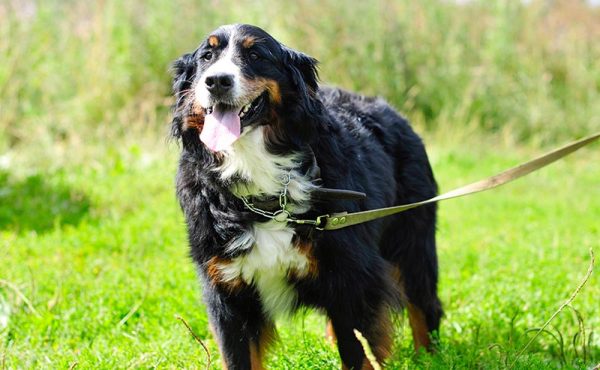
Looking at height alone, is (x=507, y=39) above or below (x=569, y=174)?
above

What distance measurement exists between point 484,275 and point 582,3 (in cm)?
Result: 1211

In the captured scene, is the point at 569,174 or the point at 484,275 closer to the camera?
the point at 484,275

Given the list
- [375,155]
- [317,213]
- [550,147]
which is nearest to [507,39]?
[550,147]

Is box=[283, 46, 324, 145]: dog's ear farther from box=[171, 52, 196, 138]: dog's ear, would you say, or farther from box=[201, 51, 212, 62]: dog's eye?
box=[171, 52, 196, 138]: dog's ear

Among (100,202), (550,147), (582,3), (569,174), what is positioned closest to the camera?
(100,202)

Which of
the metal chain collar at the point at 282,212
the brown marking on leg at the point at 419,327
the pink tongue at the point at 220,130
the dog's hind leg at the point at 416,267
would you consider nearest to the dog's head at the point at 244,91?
the pink tongue at the point at 220,130

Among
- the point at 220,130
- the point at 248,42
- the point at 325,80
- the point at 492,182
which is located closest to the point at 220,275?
the point at 220,130

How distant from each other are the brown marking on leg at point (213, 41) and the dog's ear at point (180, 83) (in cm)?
15

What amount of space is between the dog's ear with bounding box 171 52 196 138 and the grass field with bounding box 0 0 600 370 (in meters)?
1.10

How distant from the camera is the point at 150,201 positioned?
7.64m

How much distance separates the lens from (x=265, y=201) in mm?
3346

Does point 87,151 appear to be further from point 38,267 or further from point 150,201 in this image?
point 38,267

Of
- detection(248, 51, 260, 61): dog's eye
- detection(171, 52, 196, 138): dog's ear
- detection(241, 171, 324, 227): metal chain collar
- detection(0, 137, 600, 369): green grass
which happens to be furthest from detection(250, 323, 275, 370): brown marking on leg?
detection(248, 51, 260, 61): dog's eye

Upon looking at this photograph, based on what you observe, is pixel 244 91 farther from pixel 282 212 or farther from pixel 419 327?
pixel 419 327
